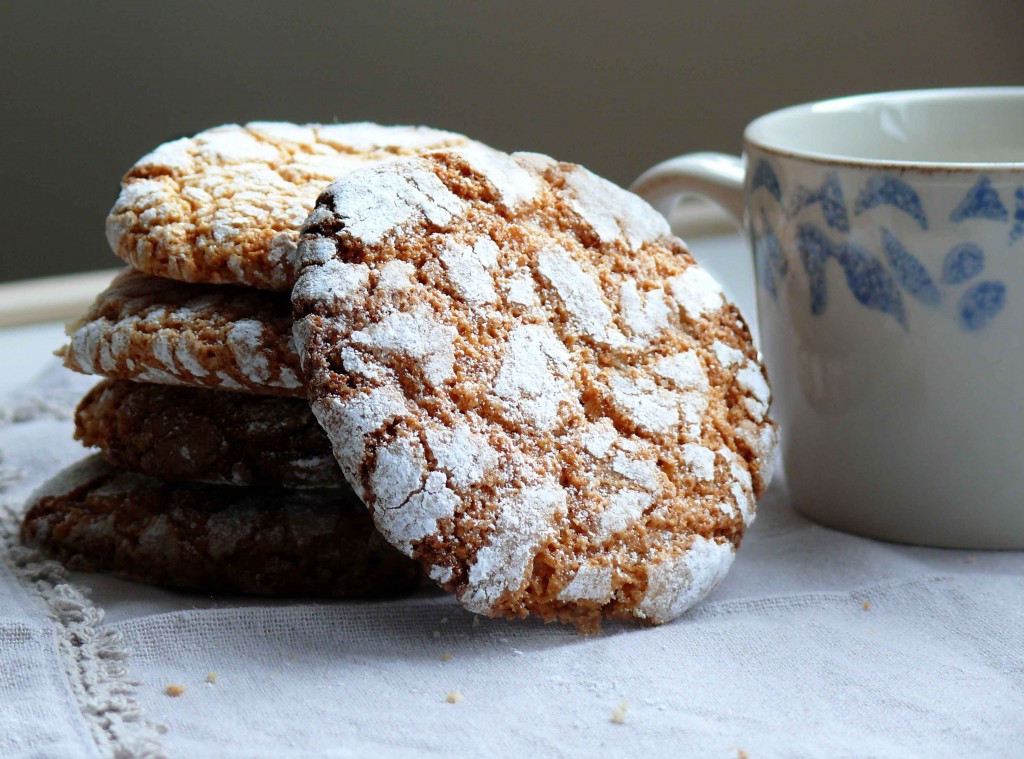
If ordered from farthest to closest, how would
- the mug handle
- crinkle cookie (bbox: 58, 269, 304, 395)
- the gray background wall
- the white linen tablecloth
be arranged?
the gray background wall → the mug handle → crinkle cookie (bbox: 58, 269, 304, 395) → the white linen tablecloth

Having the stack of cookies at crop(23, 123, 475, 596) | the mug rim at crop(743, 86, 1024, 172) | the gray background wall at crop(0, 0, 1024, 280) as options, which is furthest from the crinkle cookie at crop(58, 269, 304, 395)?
the gray background wall at crop(0, 0, 1024, 280)

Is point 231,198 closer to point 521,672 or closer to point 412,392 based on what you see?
point 412,392

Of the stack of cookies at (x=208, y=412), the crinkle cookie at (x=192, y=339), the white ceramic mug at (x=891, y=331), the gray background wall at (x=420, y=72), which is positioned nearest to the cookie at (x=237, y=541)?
the stack of cookies at (x=208, y=412)

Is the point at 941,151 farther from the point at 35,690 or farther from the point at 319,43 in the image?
the point at 319,43

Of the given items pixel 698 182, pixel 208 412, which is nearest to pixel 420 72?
pixel 698 182

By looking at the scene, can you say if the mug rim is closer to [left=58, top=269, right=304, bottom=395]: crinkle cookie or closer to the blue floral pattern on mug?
the blue floral pattern on mug
